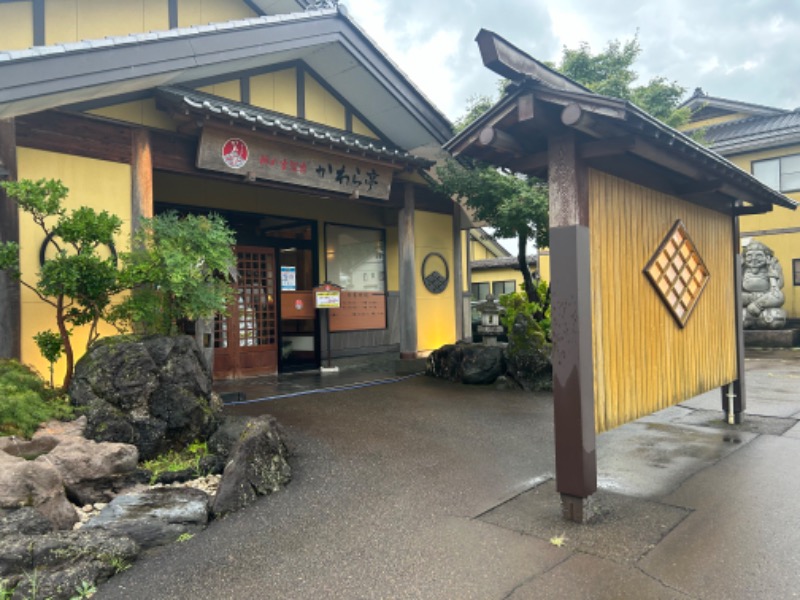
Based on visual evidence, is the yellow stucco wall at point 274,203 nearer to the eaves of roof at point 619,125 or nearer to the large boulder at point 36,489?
the large boulder at point 36,489

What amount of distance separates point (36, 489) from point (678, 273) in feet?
18.7

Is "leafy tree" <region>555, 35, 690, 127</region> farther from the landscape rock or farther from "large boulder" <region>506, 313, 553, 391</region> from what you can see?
the landscape rock

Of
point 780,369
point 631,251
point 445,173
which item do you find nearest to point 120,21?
point 445,173

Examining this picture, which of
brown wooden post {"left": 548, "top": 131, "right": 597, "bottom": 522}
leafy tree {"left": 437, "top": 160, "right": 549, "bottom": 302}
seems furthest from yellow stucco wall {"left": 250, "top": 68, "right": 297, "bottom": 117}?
brown wooden post {"left": 548, "top": 131, "right": 597, "bottom": 522}

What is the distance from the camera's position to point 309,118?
9.34 metres

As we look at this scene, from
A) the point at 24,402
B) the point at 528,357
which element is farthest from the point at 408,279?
the point at 24,402

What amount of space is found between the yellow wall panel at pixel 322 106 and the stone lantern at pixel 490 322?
4.38 m

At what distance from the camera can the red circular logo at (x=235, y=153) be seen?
24.0 ft

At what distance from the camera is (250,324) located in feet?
33.3

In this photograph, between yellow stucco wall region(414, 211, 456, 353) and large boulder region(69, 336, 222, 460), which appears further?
yellow stucco wall region(414, 211, 456, 353)

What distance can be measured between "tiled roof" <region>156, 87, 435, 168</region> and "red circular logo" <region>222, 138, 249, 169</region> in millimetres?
370

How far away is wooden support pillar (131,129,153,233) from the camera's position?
22.2 ft

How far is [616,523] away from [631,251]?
2.20m

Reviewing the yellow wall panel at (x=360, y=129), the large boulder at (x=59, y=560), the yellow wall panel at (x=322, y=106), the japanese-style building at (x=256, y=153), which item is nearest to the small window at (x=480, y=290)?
the japanese-style building at (x=256, y=153)
